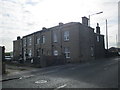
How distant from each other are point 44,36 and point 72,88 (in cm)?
3061

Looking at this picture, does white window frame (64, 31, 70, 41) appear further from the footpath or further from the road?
the road

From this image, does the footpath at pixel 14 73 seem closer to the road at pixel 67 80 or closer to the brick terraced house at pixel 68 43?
the road at pixel 67 80

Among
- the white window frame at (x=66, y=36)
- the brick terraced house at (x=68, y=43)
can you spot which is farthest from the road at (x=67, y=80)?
the white window frame at (x=66, y=36)

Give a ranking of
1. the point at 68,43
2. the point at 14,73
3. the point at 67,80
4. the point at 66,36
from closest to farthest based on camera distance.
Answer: the point at 67,80, the point at 14,73, the point at 68,43, the point at 66,36

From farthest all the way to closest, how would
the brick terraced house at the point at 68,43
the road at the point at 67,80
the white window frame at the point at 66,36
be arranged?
the white window frame at the point at 66,36 → the brick terraced house at the point at 68,43 → the road at the point at 67,80

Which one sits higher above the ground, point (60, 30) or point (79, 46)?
point (60, 30)

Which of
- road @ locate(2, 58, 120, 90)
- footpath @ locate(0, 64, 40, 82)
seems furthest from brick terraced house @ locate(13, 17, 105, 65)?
road @ locate(2, 58, 120, 90)

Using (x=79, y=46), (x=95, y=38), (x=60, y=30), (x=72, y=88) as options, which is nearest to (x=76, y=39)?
(x=79, y=46)

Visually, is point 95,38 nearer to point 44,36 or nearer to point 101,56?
point 101,56

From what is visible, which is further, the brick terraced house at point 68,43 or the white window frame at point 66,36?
the white window frame at point 66,36

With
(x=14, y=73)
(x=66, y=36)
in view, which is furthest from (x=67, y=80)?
(x=66, y=36)

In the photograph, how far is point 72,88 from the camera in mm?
9000

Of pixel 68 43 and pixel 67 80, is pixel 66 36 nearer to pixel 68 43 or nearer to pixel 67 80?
pixel 68 43

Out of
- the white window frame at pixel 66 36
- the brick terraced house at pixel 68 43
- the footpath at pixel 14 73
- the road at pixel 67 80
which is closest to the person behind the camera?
the road at pixel 67 80
